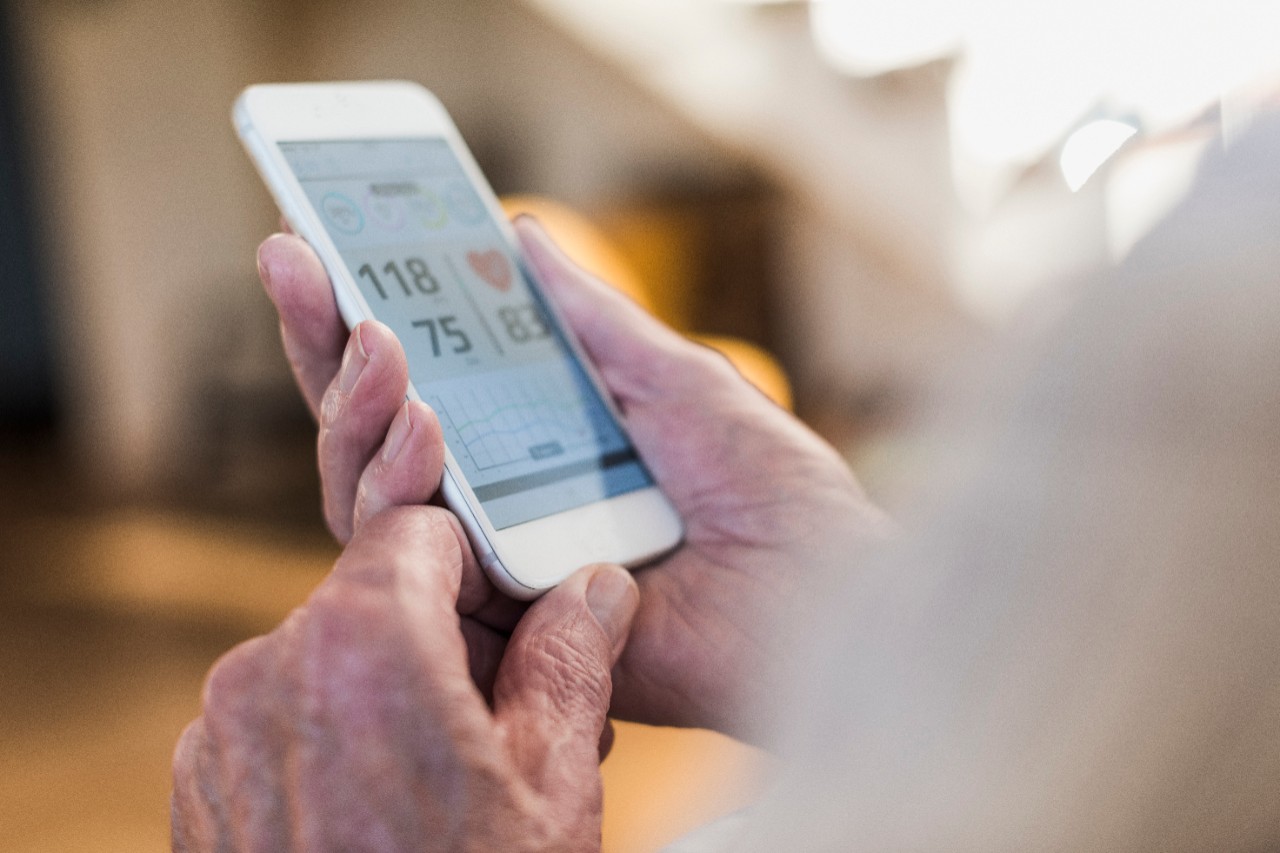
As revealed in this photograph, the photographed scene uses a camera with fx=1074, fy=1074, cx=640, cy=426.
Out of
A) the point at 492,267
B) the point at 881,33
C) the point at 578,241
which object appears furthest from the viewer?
the point at 881,33

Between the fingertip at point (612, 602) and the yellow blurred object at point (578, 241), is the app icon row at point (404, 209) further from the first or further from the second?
the yellow blurred object at point (578, 241)

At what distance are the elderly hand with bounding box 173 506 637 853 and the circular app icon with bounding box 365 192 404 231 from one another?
14.1 inches

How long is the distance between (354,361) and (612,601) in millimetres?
226

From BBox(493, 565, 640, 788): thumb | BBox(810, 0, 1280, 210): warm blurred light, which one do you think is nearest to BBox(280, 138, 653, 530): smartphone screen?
BBox(493, 565, 640, 788): thumb

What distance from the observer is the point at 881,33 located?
2654mm

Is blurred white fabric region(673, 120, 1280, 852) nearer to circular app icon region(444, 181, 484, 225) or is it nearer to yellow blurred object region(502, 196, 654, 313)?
circular app icon region(444, 181, 484, 225)

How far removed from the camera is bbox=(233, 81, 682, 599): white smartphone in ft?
2.55

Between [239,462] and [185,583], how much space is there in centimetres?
131

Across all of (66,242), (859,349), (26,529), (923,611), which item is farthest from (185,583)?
(923,611)

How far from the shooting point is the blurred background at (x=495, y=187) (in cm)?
211

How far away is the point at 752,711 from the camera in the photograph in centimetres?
79

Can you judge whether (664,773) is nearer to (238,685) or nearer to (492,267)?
(492,267)

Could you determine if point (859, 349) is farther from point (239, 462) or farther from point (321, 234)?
point (321, 234)

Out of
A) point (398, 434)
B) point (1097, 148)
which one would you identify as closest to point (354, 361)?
point (398, 434)
